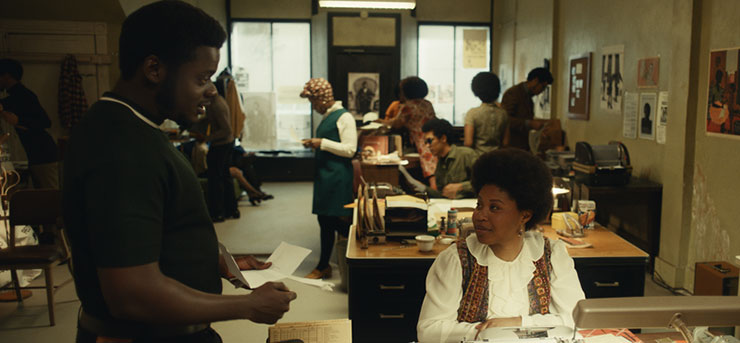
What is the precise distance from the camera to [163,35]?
50.1 inches

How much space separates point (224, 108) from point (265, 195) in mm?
2130

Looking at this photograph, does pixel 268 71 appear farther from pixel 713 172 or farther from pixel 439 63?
pixel 713 172

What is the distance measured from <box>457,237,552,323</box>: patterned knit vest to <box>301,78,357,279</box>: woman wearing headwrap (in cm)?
294

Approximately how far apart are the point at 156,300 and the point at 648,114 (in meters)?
5.20

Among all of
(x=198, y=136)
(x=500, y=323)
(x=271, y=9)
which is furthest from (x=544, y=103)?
(x=500, y=323)

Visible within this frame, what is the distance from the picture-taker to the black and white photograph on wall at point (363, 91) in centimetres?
1088

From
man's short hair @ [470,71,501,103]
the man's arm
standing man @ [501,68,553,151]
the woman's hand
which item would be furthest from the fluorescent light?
the man's arm

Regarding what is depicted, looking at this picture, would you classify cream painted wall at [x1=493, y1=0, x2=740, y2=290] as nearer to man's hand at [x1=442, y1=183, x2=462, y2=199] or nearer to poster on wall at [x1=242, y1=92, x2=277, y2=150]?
man's hand at [x1=442, y1=183, x2=462, y2=199]

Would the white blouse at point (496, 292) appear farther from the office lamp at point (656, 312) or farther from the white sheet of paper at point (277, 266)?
the office lamp at point (656, 312)

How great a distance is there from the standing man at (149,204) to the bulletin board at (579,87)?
244 inches

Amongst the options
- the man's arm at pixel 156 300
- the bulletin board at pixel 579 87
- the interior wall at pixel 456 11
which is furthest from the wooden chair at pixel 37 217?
the interior wall at pixel 456 11

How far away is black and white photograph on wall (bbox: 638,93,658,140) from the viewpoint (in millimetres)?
5364

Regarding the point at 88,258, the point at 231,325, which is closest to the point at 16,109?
the point at 231,325

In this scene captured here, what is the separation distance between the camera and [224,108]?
7305 mm
